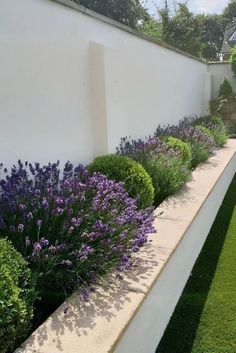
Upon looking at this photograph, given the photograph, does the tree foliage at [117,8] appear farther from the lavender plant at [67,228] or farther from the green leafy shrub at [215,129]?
the lavender plant at [67,228]

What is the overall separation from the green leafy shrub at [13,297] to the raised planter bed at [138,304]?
0.25ft

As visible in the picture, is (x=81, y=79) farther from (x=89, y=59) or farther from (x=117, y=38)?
(x=117, y=38)

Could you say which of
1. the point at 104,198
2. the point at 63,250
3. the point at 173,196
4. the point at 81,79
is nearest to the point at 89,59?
the point at 81,79

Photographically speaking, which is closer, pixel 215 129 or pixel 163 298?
pixel 163 298

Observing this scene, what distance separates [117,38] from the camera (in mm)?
5129

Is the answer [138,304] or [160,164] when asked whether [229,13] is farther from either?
[138,304]

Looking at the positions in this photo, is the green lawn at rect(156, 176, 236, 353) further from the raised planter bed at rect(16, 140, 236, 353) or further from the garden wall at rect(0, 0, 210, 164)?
the garden wall at rect(0, 0, 210, 164)

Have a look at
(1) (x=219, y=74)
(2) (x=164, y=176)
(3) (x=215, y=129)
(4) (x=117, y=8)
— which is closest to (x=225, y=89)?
(1) (x=219, y=74)

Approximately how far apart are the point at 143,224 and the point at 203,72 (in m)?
8.87

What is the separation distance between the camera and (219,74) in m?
11.8

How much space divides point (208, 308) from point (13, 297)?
187 cm

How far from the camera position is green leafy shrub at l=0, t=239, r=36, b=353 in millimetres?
1666

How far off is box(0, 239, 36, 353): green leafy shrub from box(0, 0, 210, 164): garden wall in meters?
1.31

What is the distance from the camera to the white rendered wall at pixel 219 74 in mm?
11703
